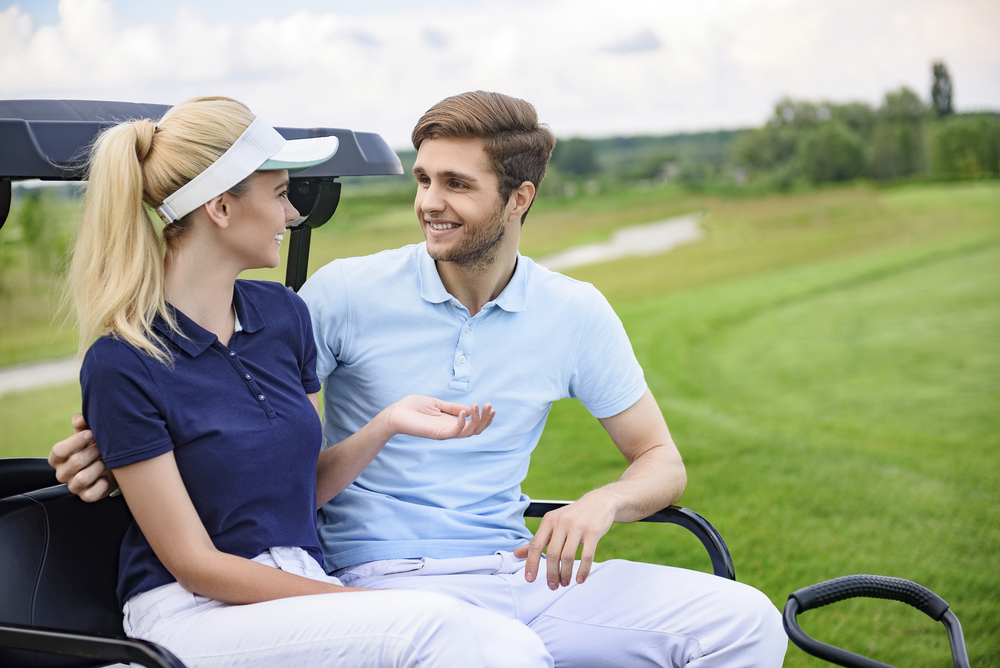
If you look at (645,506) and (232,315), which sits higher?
(232,315)

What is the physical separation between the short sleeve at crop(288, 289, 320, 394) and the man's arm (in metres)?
0.47

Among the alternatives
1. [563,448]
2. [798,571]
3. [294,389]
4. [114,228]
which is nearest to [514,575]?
[294,389]

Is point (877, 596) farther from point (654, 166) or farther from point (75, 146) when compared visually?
point (654, 166)

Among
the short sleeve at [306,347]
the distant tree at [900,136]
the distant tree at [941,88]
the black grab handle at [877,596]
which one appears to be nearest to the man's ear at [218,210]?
the short sleeve at [306,347]

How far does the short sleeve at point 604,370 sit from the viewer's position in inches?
68.5

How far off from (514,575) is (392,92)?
24.7ft

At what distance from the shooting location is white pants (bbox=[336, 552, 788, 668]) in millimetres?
1461

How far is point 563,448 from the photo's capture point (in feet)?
16.9

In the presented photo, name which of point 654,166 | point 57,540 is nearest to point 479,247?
point 57,540

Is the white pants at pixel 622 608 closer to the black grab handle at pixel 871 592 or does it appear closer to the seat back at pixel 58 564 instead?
the black grab handle at pixel 871 592

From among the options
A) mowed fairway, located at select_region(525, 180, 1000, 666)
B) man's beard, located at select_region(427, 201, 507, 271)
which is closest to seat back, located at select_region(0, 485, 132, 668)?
man's beard, located at select_region(427, 201, 507, 271)

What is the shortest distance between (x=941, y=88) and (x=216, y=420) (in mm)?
10593

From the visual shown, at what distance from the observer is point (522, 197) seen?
1787mm

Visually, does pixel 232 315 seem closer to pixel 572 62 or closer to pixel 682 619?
pixel 682 619
